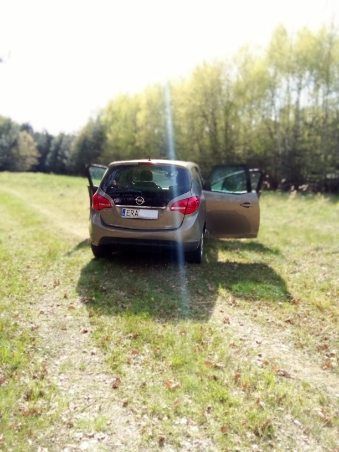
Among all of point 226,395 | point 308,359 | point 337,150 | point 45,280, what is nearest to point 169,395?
point 226,395

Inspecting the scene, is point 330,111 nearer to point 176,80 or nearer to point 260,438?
point 176,80

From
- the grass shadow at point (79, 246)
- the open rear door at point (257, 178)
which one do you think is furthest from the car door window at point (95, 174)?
the open rear door at point (257, 178)

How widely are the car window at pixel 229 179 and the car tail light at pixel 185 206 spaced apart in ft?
6.45

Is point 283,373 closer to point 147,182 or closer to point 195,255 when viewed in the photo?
point 195,255

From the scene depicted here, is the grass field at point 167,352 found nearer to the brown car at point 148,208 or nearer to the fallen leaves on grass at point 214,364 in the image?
A: the fallen leaves on grass at point 214,364

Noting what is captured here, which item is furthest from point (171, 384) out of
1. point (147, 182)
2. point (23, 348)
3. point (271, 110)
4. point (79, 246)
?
point (271, 110)

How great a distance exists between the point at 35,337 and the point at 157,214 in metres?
2.83

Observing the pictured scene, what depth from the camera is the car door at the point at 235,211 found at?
8.51 metres

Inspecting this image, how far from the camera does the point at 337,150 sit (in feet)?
85.0

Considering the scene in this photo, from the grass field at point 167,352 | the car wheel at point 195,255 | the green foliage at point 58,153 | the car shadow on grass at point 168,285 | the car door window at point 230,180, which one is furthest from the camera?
the green foliage at point 58,153

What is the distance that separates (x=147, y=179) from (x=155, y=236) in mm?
1009

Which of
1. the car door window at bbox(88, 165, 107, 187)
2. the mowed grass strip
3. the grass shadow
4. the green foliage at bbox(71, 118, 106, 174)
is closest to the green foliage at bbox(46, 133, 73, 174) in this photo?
the green foliage at bbox(71, 118, 106, 174)

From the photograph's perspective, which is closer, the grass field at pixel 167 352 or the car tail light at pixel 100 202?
the grass field at pixel 167 352

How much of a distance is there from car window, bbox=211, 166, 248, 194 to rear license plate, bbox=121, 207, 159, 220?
2396mm
